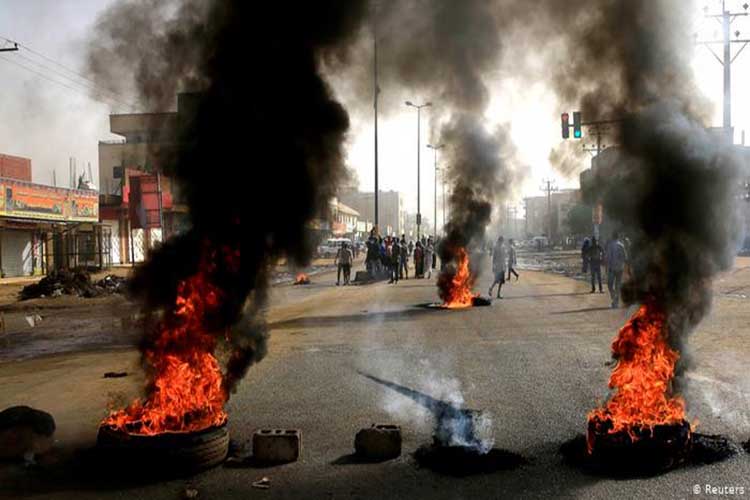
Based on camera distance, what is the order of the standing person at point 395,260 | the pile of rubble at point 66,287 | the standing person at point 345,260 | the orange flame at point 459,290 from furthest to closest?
the standing person at point 395,260 → the standing person at point 345,260 → the pile of rubble at point 66,287 → the orange flame at point 459,290

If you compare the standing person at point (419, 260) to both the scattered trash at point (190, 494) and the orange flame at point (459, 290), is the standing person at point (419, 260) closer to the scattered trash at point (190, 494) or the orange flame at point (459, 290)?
the orange flame at point (459, 290)

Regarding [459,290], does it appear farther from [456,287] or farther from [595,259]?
[595,259]

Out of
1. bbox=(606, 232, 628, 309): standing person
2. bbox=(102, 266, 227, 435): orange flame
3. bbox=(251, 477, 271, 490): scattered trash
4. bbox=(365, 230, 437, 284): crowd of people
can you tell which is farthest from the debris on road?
bbox=(365, 230, 437, 284): crowd of people

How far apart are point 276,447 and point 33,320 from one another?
12487mm

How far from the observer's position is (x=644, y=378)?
5.18 m

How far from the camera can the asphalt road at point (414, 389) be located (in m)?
4.44

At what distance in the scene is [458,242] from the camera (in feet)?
59.0

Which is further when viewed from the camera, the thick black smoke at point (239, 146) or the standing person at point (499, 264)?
the standing person at point (499, 264)

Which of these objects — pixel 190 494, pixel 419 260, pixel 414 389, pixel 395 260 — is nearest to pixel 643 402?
pixel 414 389

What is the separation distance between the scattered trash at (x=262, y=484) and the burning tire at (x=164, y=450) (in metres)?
0.49

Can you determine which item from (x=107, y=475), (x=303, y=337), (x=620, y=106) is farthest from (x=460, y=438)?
(x=303, y=337)

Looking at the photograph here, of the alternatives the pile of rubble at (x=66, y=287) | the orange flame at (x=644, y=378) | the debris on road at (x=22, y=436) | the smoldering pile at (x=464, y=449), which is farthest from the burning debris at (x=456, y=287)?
the debris on road at (x=22, y=436)

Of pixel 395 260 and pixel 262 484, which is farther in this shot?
pixel 395 260

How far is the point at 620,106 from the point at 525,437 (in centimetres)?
330
